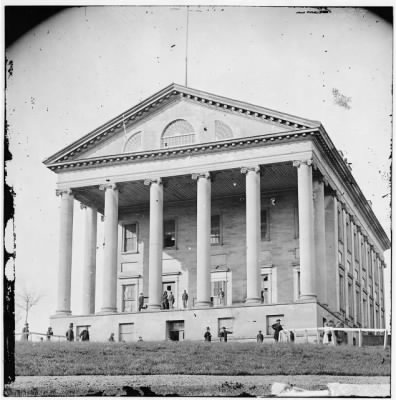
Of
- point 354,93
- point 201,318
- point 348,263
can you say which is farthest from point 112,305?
A: point 354,93

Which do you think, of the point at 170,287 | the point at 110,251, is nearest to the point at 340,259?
the point at 170,287

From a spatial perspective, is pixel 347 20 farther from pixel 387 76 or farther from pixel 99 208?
pixel 99 208

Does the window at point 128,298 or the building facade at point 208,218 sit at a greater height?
the building facade at point 208,218

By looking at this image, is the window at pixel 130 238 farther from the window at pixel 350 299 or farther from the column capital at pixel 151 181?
the window at pixel 350 299

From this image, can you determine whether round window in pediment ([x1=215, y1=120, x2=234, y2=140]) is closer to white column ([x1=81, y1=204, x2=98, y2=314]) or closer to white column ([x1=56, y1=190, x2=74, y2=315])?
white column ([x1=56, y1=190, x2=74, y2=315])

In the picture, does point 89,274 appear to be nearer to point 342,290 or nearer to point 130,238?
point 130,238

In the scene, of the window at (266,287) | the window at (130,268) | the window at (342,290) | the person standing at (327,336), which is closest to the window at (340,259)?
the window at (342,290)

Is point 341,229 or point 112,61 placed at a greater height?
point 112,61
